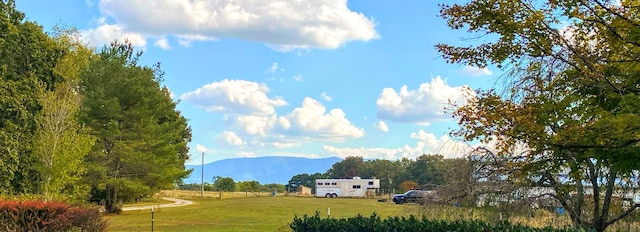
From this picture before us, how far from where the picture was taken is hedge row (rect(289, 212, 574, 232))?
7.07 meters

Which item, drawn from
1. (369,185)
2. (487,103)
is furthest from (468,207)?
(369,185)

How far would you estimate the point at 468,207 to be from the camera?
1203cm

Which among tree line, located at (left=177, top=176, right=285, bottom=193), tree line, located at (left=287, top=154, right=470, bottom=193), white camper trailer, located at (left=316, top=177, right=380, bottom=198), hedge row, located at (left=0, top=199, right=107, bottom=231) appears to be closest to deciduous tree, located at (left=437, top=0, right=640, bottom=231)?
hedge row, located at (left=0, top=199, right=107, bottom=231)

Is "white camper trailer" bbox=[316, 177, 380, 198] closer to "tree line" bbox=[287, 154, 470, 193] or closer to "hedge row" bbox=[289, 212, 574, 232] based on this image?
"tree line" bbox=[287, 154, 470, 193]

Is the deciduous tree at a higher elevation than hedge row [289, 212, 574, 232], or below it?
higher

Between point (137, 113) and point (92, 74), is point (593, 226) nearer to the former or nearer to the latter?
point (137, 113)

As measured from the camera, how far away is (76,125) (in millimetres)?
27203

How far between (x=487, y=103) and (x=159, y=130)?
27.2 m

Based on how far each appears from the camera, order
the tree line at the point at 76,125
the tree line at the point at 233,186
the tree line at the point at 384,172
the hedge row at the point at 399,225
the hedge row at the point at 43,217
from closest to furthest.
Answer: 1. the hedge row at the point at 399,225
2. the hedge row at the point at 43,217
3. the tree line at the point at 76,125
4. the tree line at the point at 384,172
5. the tree line at the point at 233,186

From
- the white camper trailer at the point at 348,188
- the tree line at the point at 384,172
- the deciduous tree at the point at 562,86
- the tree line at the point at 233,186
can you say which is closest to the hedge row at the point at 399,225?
the deciduous tree at the point at 562,86

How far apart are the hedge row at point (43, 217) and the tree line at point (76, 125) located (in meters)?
11.6

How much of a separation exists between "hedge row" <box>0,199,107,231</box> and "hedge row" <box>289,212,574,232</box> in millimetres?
6152

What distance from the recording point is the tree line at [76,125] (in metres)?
25.3

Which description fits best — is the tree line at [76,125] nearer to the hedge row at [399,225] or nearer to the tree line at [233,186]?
the hedge row at [399,225]
